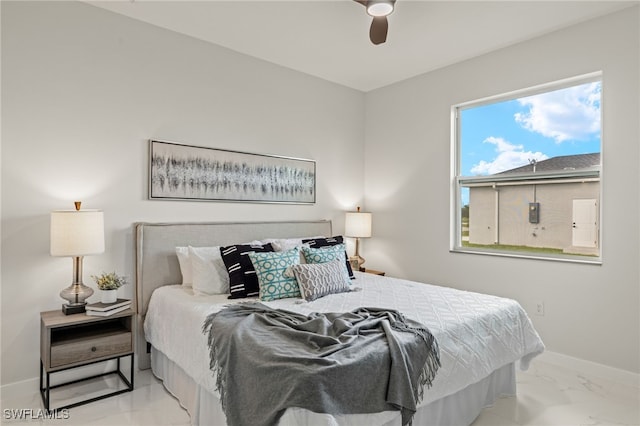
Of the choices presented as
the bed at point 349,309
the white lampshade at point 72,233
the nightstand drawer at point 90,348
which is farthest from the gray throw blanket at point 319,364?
the white lampshade at point 72,233

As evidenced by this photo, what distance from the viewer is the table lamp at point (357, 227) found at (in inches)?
174

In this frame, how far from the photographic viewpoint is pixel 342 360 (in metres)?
1.58

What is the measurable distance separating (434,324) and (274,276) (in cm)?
117

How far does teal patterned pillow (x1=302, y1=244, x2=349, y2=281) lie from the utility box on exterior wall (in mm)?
1809

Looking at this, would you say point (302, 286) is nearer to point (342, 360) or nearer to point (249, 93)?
point (342, 360)

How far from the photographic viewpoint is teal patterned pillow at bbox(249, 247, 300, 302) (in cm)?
271

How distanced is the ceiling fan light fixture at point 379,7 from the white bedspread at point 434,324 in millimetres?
1878

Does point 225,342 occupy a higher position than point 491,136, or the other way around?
point 491,136

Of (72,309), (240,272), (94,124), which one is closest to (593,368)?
(240,272)

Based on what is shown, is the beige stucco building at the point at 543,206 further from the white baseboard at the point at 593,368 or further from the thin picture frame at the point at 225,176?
the thin picture frame at the point at 225,176

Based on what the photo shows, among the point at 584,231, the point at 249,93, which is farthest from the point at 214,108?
the point at 584,231

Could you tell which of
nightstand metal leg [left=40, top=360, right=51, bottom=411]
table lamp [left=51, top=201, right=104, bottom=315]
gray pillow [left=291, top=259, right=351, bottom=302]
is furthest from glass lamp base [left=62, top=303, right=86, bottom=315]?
gray pillow [left=291, top=259, right=351, bottom=302]

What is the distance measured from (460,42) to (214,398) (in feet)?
11.3

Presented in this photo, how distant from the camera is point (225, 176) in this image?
11.7ft
